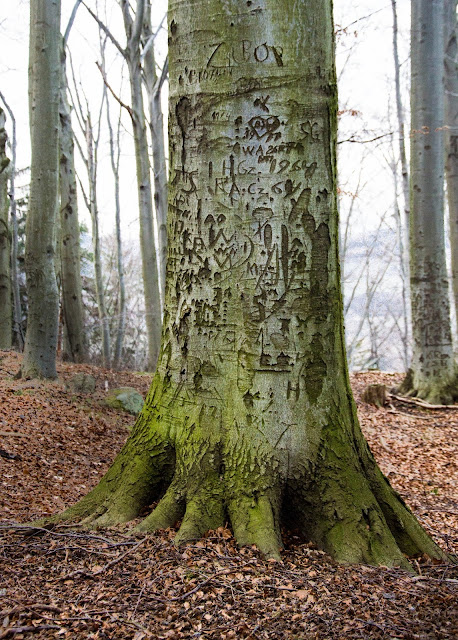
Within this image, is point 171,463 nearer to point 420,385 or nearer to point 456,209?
point 420,385

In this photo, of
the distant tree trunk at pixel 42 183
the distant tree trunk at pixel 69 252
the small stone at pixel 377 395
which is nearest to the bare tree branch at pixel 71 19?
the distant tree trunk at pixel 69 252

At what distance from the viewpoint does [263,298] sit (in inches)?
121

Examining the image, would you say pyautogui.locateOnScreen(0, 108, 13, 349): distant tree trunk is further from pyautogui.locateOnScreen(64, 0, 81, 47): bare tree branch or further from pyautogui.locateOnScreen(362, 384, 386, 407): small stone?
pyautogui.locateOnScreen(362, 384, 386, 407): small stone

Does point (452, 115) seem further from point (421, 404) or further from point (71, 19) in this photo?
point (71, 19)

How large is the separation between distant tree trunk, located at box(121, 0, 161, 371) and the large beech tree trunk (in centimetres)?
1053

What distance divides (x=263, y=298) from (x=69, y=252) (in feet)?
36.2

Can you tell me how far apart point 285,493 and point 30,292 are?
22.3ft

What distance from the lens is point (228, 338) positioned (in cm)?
314

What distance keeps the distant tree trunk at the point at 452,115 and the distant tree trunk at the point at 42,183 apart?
8319 mm

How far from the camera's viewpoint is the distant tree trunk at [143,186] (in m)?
13.1

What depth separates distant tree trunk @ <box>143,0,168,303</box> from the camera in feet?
45.3

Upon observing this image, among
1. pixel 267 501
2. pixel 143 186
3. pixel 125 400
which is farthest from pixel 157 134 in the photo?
pixel 267 501

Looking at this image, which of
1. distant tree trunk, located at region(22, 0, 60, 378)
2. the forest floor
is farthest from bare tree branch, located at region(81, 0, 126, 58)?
the forest floor

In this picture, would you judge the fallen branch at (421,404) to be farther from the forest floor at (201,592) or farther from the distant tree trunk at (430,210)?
the forest floor at (201,592)
